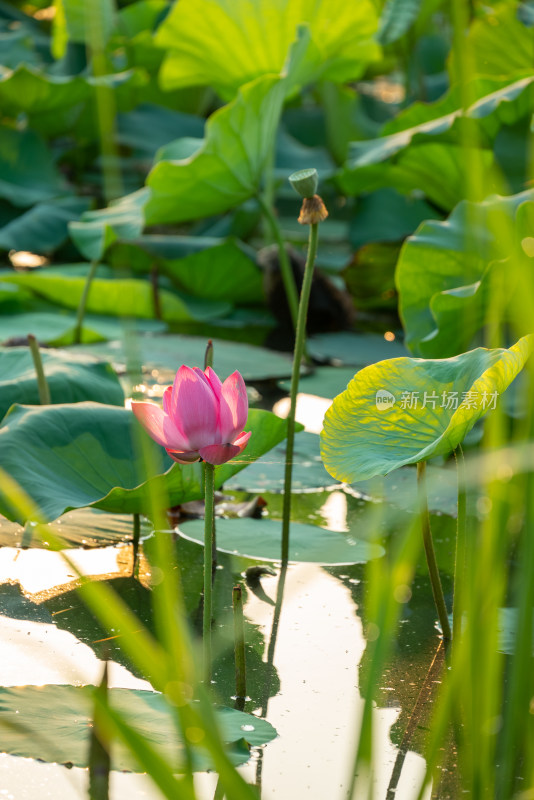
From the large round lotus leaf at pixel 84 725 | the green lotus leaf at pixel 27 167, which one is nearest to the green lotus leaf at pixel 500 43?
the green lotus leaf at pixel 27 167

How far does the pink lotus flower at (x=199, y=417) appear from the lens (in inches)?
29.6

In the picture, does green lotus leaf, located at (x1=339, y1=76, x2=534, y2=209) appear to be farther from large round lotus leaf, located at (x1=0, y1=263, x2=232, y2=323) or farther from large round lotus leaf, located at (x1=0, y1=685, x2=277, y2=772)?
large round lotus leaf, located at (x1=0, y1=685, x2=277, y2=772)

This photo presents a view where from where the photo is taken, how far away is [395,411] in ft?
2.80

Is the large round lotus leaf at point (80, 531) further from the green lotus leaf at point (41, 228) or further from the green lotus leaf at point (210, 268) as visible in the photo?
the green lotus leaf at point (41, 228)

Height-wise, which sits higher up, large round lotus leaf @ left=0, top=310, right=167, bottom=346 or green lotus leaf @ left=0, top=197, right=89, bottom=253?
green lotus leaf @ left=0, top=197, right=89, bottom=253

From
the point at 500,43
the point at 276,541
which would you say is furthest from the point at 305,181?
the point at 500,43

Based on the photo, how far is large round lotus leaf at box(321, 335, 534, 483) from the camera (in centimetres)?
82

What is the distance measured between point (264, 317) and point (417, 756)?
1772 millimetres

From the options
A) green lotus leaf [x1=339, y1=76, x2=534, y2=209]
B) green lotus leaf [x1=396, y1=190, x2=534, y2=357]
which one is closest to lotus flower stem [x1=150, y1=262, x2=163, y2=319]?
green lotus leaf [x1=339, y1=76, x2=534, y2=209]

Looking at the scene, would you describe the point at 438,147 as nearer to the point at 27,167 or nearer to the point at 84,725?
the point at 84,725

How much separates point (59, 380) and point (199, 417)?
Answer: 548 millimetres

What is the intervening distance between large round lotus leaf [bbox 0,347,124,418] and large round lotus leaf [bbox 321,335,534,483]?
1.57 ft

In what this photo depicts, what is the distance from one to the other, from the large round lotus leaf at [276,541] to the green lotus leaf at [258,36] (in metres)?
→ 1.20

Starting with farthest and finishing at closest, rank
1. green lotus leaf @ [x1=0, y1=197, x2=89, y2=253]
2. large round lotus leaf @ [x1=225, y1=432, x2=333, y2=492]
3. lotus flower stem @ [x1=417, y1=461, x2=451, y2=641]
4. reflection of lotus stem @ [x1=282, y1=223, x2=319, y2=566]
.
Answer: green lotus leaf @ [x1=0, y1=197, x2=89, y2=253] < large round lotus leaf @ [x1=225, y1=432, x2=333, y2=492] < reflection of lotus stem @ [x1=282, y1=223, x2=319, y2=566] < lotus flower stem @ [x1=417, y1=461, x2=451, y2=641]
